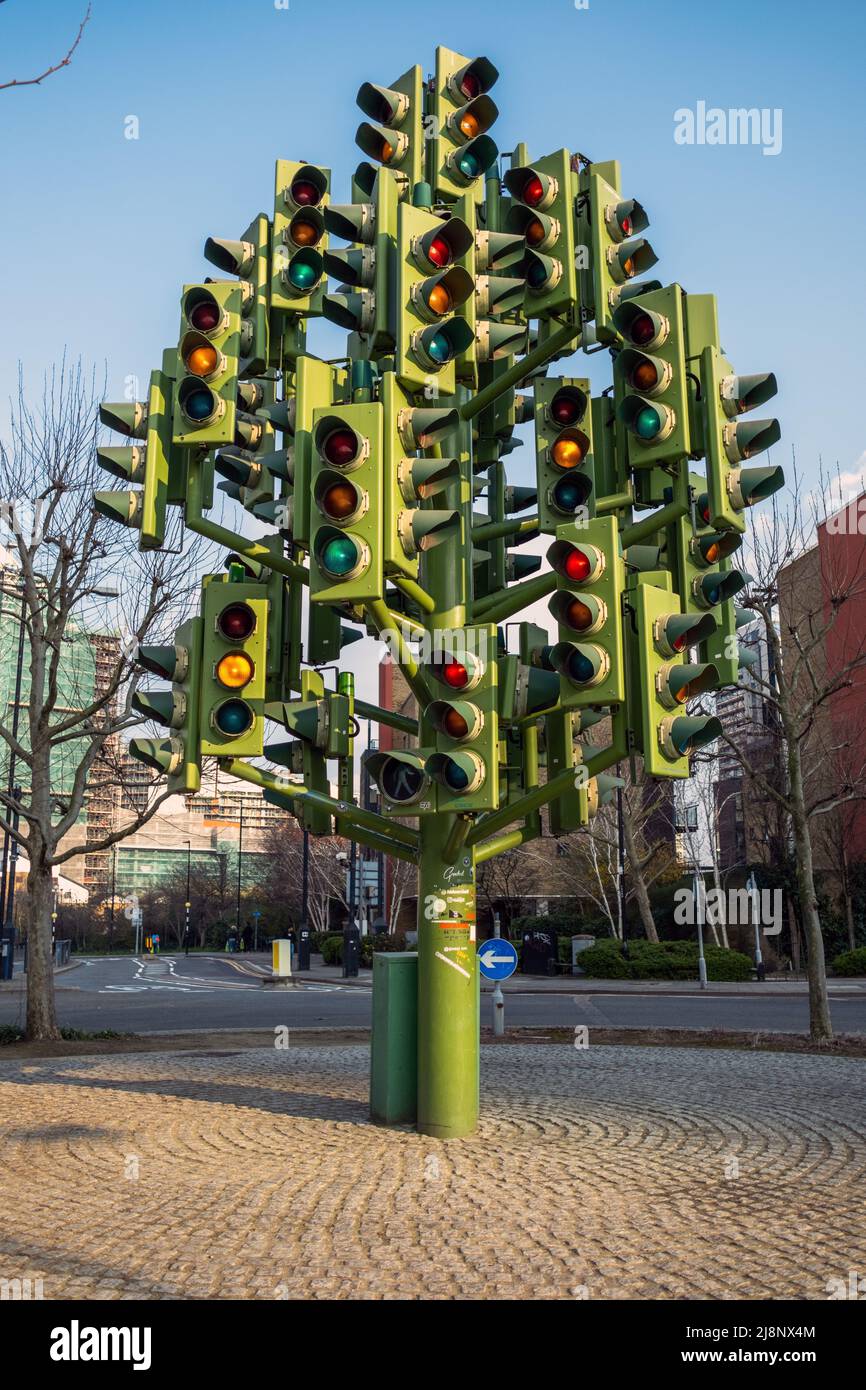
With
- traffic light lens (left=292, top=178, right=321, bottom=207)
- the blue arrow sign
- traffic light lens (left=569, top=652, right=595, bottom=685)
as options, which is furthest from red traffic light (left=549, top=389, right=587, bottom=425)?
the blue arrow sign

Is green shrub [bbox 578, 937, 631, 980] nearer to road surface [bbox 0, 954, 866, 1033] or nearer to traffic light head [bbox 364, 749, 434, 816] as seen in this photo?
road surface [bbox 0, 954, 866, 1033]

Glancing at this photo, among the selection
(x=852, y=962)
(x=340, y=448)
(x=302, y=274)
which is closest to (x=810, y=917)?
(x=302, y=274)

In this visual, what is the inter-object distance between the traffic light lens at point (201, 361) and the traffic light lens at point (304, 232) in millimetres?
1374

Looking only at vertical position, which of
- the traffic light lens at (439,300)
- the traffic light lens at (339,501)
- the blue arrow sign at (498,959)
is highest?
the traffic light lens at (439,300)

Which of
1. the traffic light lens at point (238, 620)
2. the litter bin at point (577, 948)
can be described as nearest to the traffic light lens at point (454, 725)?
the traffic light lens at point (238, 620)

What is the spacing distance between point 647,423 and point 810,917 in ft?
33.7

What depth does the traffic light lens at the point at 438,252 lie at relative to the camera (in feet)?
22.7

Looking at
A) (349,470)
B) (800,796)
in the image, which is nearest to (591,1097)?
(349,470)

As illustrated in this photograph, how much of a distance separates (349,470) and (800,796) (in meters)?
11.8

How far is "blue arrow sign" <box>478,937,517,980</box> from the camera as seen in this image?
1434 cm

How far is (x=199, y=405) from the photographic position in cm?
693

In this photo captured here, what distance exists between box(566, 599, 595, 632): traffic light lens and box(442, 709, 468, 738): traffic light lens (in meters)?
0.82

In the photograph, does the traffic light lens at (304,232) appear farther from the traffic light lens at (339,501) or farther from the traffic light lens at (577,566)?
the traffic light lens at (577,566)

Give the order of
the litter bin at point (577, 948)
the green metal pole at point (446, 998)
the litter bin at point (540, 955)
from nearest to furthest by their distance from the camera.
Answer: the green metal pole at point (446, 998), the litter bin at point (577, 948), the litter bin at point (540, 955)
